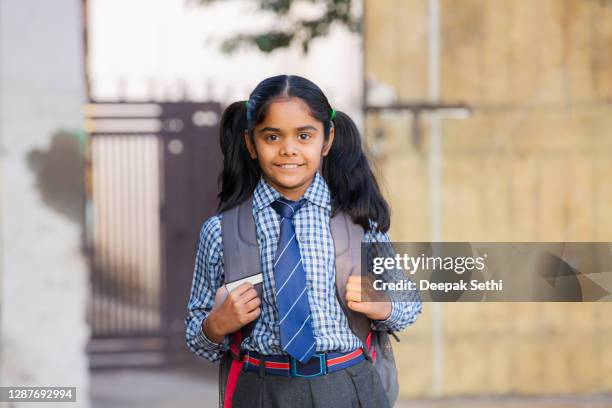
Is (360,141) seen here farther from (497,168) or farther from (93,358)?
(93,358)

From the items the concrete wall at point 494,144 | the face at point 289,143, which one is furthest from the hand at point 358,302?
the concrete wall at point 494,144

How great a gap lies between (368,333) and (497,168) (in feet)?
7.93

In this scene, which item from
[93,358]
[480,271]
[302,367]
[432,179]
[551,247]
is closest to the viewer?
[302,367]

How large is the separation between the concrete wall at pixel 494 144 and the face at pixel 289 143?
2256 mm

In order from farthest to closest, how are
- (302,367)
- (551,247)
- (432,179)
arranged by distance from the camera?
(432,179) < (551,247) < (302,367)

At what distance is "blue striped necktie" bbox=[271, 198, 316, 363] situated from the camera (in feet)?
6.31

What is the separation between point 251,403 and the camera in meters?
1.99

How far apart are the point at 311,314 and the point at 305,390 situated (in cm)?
16

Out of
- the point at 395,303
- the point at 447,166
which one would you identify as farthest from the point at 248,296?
the point at 447,166

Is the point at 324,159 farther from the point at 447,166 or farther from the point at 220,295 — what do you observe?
the point at 447,166

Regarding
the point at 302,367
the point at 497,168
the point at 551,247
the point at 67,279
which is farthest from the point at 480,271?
the point at 67,279

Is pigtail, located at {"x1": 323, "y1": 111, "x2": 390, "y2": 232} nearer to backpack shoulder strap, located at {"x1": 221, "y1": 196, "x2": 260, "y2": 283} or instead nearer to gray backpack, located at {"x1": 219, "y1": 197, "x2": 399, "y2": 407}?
gray backpack, located at {"x1": 219, "y1": 197, "x2": 399, "y2": 407}

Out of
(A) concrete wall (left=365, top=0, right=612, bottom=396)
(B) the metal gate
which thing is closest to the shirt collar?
(A) concrete wall (left=365, top=0, right=612, bottom=396)

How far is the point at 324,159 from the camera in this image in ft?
7.25
